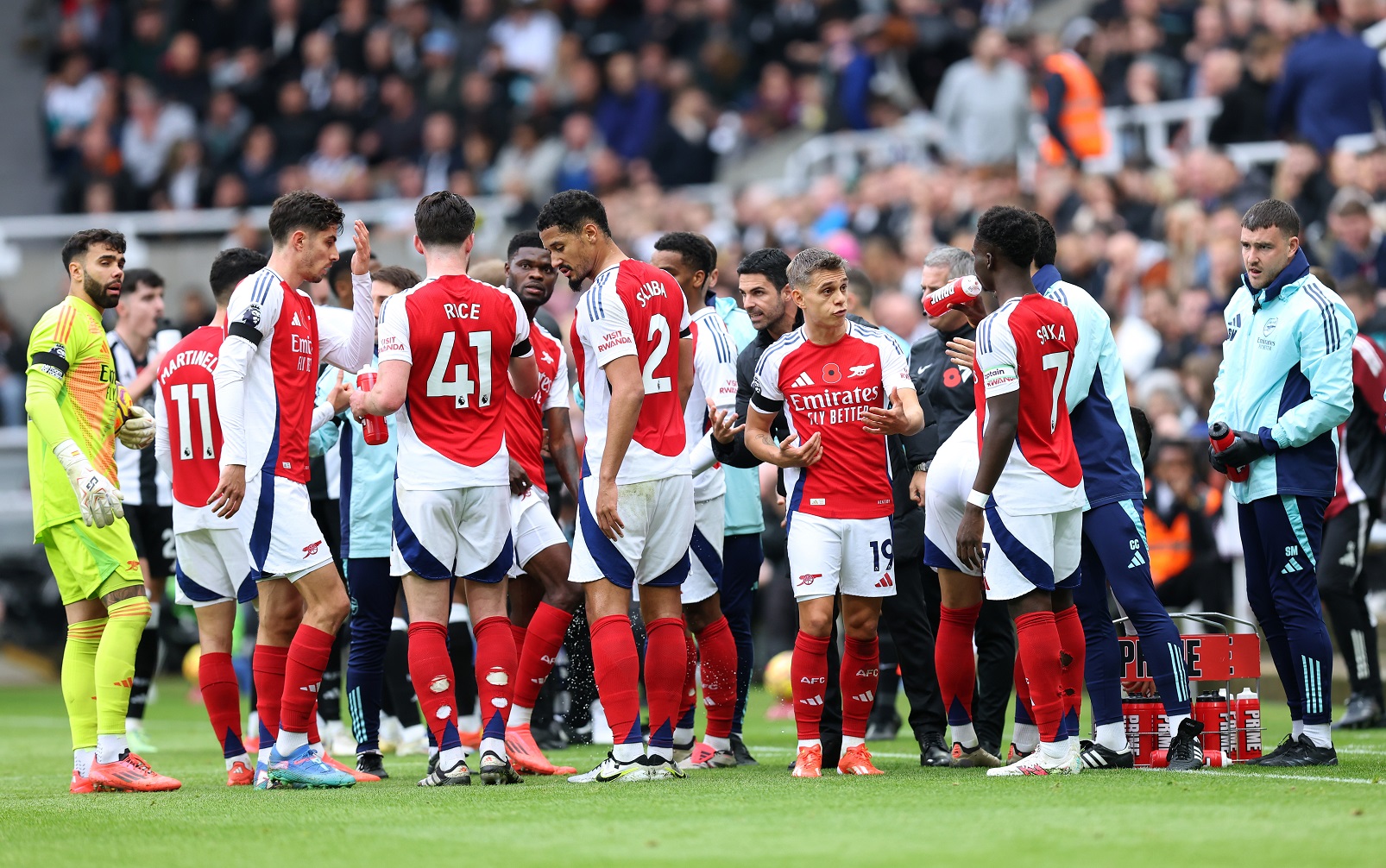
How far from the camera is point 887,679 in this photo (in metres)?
10.3

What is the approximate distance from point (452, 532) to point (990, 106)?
40.3 feet

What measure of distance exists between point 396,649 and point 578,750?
1.27 meters

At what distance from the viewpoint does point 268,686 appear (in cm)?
807

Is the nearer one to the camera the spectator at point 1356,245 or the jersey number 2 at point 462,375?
the jersey number 2 at point 462,375

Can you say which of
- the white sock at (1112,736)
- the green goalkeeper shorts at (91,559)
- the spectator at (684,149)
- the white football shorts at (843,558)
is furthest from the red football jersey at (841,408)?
the spectator at (684,149)

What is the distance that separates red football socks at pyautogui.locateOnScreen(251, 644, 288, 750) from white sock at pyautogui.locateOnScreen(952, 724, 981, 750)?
3.11 meters

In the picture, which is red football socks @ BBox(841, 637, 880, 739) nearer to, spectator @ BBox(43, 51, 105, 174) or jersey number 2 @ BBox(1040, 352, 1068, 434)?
jersey number 2 @ BBox(1040, 352, 1068, 434)

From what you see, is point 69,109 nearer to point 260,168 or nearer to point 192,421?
point 260,168

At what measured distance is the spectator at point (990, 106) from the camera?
18562mm

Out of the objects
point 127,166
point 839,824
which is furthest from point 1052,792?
point 127,166

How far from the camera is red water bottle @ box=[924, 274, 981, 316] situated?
8289 mm

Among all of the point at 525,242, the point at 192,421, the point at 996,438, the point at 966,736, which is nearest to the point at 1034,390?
the point at 996,438

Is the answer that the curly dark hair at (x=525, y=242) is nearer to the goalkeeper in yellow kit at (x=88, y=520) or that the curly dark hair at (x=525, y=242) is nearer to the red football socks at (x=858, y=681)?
the goalkeeper in yellow kit at (x=88, y=520)

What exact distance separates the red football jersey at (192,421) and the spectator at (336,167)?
1515 centimetres
